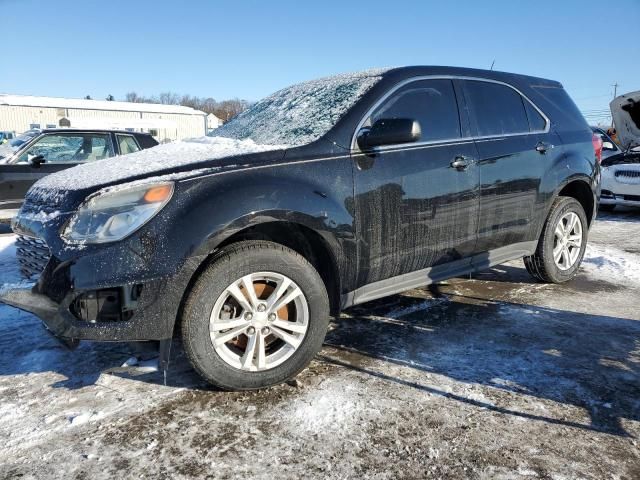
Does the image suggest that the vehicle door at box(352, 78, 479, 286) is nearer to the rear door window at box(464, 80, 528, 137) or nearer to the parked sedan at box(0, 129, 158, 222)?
the rear door window at box(464, 80, 528, 137)

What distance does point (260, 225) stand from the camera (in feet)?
8.89

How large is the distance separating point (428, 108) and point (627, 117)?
5882mm

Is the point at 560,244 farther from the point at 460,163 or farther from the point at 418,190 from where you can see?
the point at 418,190

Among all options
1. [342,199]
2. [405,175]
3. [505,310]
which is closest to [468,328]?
[505,310]

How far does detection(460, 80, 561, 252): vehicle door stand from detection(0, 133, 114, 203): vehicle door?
5.78 meters

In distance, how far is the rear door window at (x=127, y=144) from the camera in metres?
7.59

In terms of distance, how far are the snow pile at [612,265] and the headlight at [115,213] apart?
4323mm

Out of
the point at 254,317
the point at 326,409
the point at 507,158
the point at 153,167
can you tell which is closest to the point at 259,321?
the point at 254,317

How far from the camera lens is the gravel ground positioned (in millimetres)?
2053

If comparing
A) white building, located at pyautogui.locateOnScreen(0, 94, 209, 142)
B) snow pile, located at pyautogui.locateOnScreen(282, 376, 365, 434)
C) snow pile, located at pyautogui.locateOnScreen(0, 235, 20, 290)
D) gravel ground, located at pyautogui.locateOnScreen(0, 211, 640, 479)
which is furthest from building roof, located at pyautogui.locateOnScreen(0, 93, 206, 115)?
snow pile, located at pyautogui.locateOnScreen(282, 376, 365, 434)

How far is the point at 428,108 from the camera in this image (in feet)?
11.1

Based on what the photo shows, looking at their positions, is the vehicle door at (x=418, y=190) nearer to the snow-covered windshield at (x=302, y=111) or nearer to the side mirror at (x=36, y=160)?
the snow-covered windshield at (x=302, y=111)

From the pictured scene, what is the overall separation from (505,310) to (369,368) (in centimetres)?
154

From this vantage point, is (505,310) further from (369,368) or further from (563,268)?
(369,368)
